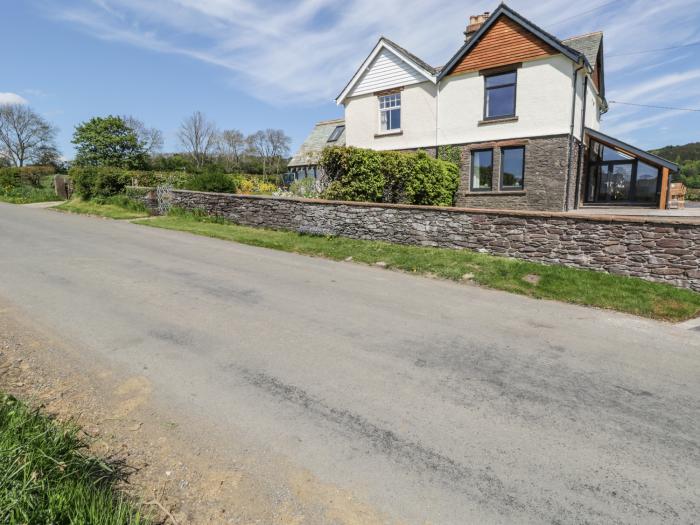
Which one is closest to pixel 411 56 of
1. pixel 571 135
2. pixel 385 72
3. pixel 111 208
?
pixel 385 72

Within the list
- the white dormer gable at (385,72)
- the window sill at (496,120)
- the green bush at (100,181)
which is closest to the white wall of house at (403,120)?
the white dormer gable at (385,72)

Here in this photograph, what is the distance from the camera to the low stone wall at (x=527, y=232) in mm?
8508

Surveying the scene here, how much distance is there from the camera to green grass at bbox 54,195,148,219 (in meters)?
19.0

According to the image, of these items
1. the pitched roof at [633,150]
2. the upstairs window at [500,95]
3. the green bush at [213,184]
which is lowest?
the green bush at [213,184]

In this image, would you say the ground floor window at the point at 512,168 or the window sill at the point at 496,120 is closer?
the window sill at the point at 496,120

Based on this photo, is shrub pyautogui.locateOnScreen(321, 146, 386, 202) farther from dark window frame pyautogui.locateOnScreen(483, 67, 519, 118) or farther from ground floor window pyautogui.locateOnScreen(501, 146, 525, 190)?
dark window frame pyautogui.locateOnScreen(483, 67, 519, 118)

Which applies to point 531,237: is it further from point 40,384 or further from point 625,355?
point 40,384

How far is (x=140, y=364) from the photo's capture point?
14.9ft

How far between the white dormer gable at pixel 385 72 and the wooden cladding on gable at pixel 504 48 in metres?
2.03

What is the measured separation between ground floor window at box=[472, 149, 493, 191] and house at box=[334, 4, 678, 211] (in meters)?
0.05

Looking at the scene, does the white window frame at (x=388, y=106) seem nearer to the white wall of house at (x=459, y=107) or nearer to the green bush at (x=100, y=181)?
the white wall of house at (x=459, y=107)

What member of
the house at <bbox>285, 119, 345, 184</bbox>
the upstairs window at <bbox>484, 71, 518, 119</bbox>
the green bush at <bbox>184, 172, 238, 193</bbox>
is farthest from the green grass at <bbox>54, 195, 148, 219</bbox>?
the upstairs window at <bbox>484, 71, 518, 119</bbox>

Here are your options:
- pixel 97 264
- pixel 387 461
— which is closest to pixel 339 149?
pixel 97 264

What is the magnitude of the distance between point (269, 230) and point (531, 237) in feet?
29.8
